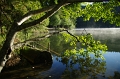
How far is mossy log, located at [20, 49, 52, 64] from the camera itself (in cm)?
2277

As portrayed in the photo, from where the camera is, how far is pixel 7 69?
66.3 ft

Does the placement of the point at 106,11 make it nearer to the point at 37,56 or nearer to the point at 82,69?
the point at 82,69

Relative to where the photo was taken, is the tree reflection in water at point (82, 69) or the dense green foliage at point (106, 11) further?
the tree reflection in water at point (82, 69)

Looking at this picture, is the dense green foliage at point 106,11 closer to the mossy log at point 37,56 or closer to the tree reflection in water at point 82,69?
the tree reflection in water at point 82,69

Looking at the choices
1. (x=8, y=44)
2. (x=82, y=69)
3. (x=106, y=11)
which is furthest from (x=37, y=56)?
(x=8, y=44)

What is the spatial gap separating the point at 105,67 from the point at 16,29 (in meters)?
19.5

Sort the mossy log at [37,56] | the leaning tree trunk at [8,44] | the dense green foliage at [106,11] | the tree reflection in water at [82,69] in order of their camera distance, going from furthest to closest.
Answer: the mossy log at [37,56]
the tree reflection in water at [82,69]
the dense green foliage at [106,11]
the leaning tree trunk at [8,44]

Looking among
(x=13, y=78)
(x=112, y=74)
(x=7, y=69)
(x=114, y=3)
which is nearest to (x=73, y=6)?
(x=114, y=3)

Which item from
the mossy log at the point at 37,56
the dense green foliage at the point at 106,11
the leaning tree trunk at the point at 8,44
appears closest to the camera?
the leaning tree trunk at the point at 8,44

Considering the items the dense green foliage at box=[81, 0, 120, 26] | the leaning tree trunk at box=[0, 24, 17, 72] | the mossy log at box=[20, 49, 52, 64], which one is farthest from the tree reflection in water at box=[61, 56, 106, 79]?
the leaning tree trunk at box=[0, 24, 17, 72]

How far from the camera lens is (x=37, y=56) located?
74.5 ft

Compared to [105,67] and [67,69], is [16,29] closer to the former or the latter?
[67,69]

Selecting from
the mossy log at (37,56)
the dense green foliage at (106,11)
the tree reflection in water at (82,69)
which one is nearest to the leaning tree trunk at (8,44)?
the dense green foliage at (106,11)

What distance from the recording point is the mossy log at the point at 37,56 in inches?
896
